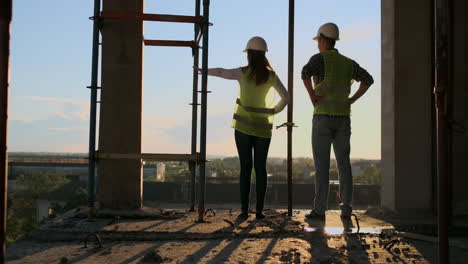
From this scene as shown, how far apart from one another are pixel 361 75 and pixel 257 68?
101 cm

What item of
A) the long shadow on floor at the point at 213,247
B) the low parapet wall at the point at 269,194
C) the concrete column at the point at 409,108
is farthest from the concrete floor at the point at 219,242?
the low parapet wall at the point at 269,194

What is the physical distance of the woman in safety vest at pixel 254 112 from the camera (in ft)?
16.8

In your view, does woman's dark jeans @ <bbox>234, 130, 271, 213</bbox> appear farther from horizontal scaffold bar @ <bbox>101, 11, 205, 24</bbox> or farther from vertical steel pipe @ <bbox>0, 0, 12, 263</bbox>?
vertical steel pipe @ <bbox>0, 0, 12, 263</bbox>

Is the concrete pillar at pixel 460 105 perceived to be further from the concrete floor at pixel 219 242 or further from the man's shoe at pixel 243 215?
the man's shoe at pixel 243 215

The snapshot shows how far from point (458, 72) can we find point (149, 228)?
13.4ft

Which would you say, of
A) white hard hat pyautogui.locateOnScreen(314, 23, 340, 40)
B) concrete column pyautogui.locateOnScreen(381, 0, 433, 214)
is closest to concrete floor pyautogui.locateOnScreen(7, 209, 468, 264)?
concrete column pyautogui.locateOnScreen(381, 0, 433, 214)

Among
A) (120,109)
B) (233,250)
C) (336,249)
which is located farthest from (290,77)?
(233,250)

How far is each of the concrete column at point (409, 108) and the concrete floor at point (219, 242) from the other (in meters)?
1.20

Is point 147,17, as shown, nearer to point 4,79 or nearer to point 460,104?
point 4,79

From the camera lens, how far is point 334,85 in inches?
198

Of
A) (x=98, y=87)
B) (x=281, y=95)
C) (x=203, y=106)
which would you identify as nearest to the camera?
(x=203, y=106)

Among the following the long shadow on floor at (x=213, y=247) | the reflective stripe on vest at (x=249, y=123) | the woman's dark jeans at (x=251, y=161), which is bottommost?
the long shadow on floor at (x=213, y=247)

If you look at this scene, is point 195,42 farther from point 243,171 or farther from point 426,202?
point 426,202

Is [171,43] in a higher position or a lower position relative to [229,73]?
higher
